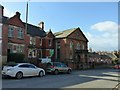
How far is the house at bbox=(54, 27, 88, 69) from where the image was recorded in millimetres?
53562

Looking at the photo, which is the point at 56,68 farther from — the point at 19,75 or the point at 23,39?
the point at 23,39

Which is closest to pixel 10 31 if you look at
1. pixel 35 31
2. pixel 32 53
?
pixel 32 53

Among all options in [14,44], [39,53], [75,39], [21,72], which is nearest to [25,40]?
[14,44]

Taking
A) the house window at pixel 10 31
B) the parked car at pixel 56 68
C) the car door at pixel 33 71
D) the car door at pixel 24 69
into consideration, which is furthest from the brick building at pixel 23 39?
the car door at pixel 24 69

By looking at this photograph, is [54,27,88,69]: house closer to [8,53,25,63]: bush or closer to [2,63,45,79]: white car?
[8,53,25,63]: bush

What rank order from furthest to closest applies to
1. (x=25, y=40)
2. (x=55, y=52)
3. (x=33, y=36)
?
(x=55, y=52) < (x=33, y=36) < (x=25, y=40)

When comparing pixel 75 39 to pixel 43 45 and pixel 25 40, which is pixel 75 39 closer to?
pixel 43 45

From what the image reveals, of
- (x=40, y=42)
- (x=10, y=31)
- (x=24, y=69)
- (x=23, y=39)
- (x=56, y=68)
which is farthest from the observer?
(x=40, y=42)

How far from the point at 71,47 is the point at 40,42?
29.0 ft

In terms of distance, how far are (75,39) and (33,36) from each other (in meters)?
13.2

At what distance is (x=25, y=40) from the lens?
4347 cm

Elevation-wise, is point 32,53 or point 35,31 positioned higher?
point 35,31

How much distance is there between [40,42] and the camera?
5053 cm

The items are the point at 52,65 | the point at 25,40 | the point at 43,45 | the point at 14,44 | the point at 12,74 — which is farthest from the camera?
the point at 43,45
